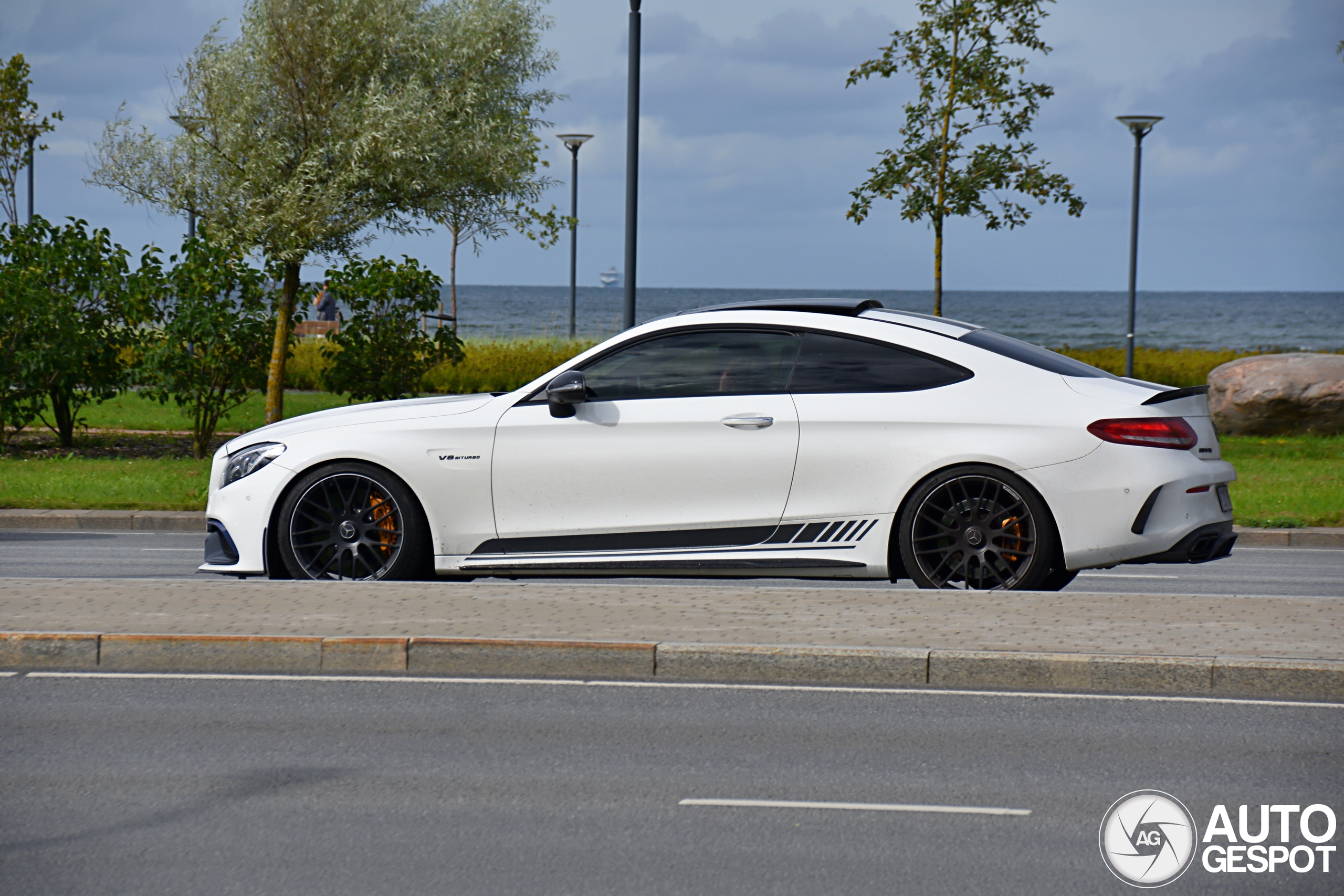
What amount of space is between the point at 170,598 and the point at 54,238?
A: 12.4 metres

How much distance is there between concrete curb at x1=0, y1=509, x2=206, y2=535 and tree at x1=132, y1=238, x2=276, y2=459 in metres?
4.60

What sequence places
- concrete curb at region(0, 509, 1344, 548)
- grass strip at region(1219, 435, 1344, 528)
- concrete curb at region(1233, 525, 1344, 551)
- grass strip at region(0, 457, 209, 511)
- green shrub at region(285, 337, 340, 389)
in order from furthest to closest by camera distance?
green shrub at region(285, 337, 340, 389)
grass strip at region(0, 457, 209, 511)
concrete curb at region(0, 509, 1344, 548)
grass strip at region(1219, 435, 1344, 528)
concrete curb at region(1233, 525, 1344, 551)

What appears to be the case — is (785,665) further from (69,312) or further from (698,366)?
(69,312)

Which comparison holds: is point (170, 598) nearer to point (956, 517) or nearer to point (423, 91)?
point (956, 517)

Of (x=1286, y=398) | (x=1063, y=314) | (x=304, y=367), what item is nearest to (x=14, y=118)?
(x=304, y=367)

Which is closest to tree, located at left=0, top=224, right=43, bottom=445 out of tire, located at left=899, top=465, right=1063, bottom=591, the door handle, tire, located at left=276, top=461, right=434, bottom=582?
tire, located at left=276, top=461, right=434, bottom=582

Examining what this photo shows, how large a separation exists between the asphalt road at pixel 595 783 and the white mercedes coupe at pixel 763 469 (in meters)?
1.41

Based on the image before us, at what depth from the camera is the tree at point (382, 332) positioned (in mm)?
18641

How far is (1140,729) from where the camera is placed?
5.41 metres

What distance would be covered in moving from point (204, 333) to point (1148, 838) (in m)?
15.0

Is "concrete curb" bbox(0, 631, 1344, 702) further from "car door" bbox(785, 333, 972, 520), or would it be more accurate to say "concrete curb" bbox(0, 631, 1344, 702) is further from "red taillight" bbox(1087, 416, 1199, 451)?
"red taillight" bbox(1087, 416, 1199, 451)

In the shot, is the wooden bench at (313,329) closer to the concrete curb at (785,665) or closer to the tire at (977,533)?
the tire at (977,533)

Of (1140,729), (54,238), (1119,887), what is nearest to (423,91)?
(54,238)

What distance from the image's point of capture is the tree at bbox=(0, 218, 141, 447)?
1727 centimetres
